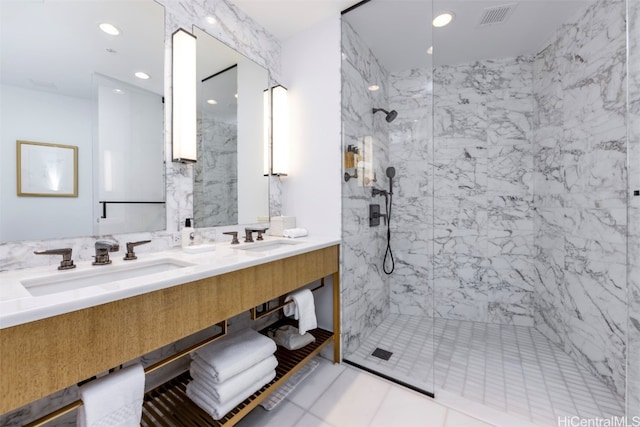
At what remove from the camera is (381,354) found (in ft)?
6.57

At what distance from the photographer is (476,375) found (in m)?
1.78

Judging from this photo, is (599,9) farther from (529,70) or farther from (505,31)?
(529,70)

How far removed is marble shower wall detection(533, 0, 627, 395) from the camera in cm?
158

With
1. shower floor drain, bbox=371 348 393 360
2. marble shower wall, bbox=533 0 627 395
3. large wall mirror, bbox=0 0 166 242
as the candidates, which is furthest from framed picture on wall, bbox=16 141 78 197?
marble shower wall, bbox=533 0 627 395

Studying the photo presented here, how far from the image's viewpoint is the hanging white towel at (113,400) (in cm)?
76

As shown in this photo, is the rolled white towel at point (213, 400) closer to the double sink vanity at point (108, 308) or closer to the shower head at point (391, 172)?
the double sink vanity at point (108, 308)

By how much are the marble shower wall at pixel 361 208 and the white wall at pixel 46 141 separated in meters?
1.44

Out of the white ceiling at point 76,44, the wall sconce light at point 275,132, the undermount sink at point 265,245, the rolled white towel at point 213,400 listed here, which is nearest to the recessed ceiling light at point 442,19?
Result: the wall sconce light at point 275,132

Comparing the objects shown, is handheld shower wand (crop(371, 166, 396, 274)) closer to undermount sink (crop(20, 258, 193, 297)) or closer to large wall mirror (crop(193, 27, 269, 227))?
large wall mirror (crop(193, 27, 269, 227))

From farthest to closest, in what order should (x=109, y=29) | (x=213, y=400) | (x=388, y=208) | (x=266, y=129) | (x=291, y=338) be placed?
(x=388, y=208) → (x=266, y=129) → (x=291, y=338) → (x=109, y=29) → (x=213, y=400)

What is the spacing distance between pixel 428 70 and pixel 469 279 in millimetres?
1983

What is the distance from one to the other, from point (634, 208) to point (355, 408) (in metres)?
1.79

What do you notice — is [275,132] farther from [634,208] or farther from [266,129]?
[634,208]

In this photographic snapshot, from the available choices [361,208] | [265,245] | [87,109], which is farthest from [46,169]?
[361,208]
